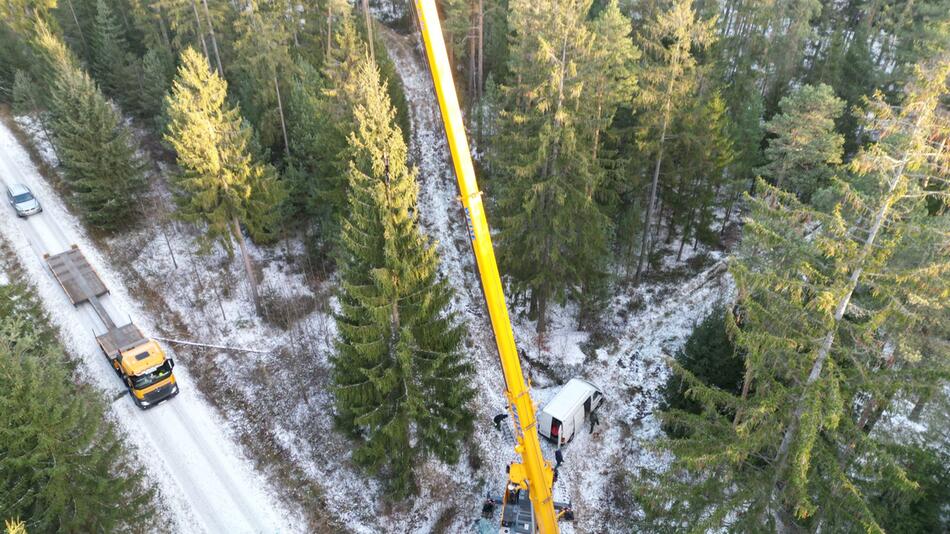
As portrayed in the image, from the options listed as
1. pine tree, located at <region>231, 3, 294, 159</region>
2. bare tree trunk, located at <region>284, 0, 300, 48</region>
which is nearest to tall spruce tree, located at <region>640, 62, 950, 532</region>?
pine tree, located at <region>231, 3, 294, 159</region>

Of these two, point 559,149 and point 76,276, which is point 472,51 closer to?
point 559,149

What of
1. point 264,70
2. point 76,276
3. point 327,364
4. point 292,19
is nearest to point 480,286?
point 327,364

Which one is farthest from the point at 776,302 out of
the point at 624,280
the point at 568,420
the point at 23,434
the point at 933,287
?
the point at 624,280

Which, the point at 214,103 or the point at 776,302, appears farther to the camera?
the point at 214,103

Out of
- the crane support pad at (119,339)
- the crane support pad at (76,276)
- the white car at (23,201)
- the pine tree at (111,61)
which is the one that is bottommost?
the crane support pad at (119,339)

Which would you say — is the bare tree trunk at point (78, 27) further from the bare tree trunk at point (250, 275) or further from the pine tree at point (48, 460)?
the pine tree at point (48, 460)

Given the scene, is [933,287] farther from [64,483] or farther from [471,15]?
[471,15]

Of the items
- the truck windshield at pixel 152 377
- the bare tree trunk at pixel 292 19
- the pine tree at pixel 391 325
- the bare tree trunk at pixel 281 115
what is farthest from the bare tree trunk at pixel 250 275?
the bare tree trunk at pixel 292 19

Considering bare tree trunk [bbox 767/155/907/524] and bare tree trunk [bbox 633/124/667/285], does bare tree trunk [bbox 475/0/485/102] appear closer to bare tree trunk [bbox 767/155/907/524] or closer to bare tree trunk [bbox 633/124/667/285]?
bare tree trunk [bbox 633/124/667/285]
